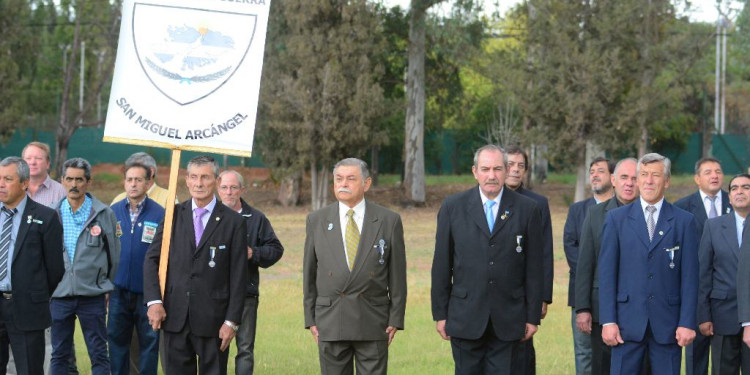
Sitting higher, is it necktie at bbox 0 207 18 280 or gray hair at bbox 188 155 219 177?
gray hair at bbox 188 155 219 177

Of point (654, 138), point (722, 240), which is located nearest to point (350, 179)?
point (722, 240)

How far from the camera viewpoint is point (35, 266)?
784 centimetres

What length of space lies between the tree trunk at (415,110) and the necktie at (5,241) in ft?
106

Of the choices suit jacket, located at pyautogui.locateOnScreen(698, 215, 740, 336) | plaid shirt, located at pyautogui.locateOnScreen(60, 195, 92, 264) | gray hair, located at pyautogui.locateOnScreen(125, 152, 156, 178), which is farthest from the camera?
gray hair, located at pyautogui.locateOnScreen(125, 152, 156, 178)

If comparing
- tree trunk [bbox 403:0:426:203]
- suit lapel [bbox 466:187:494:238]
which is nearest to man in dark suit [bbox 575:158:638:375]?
suit lapel [bbox 466:187:494:238]

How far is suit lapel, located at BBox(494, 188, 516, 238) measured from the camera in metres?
7.62

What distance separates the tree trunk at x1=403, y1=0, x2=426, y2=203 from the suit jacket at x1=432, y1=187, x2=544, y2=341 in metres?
32.4

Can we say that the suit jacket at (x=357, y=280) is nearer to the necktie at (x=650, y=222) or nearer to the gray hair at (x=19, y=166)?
the necktie at (x=650, y=222)

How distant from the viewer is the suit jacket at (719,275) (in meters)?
8.57

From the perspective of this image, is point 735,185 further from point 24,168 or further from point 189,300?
point 24,168

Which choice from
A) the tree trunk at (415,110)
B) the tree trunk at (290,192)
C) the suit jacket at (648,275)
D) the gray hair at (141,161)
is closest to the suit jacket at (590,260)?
the suit jacket at (648,275)

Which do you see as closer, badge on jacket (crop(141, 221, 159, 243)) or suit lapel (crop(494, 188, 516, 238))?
suit lapel (crop(494, 188, 516, 238))

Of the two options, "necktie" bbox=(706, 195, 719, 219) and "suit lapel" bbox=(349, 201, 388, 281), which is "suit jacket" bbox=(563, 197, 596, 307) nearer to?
"necktie" bbox=(706, 195, 719, 219)

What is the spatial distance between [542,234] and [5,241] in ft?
13.2
